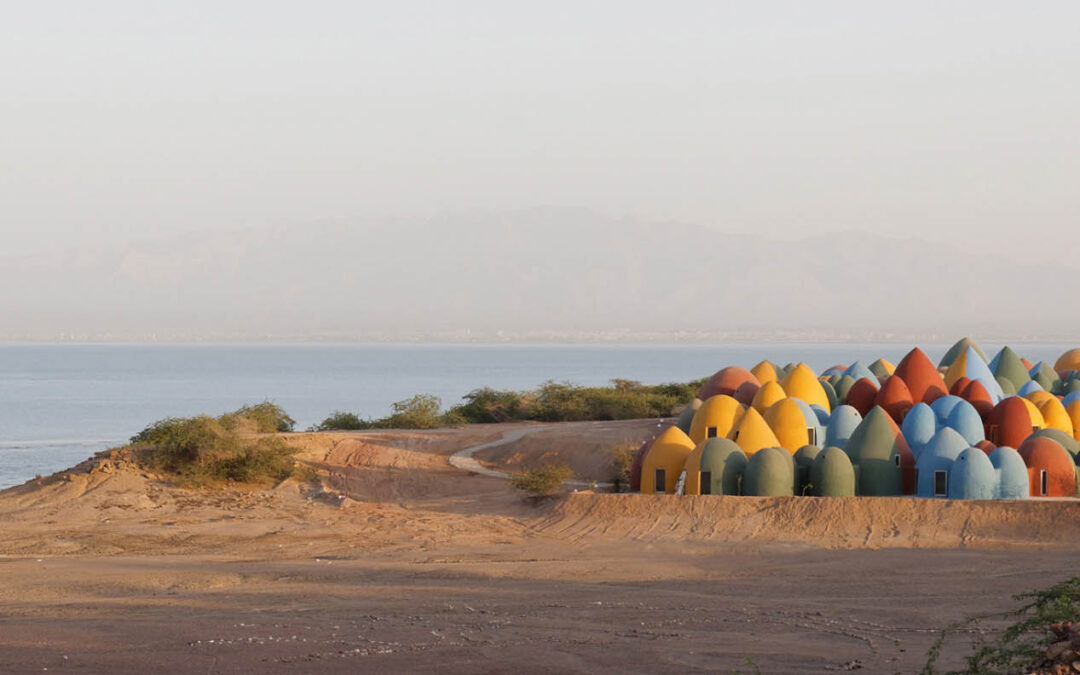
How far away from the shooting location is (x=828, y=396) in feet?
111

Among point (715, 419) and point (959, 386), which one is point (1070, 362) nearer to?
point (959, 386)

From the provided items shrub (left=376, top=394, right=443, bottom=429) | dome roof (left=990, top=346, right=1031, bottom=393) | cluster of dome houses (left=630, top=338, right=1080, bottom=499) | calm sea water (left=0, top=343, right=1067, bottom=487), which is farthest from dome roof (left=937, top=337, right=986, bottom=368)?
calm sea water (left=0, top=343, right=1067, bottom=487)

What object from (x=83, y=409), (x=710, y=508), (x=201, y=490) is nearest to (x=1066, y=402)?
(x=710, y=508)

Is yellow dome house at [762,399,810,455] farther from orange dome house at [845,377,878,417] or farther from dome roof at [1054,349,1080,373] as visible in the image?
dome roof at [1054,349,1080,373]

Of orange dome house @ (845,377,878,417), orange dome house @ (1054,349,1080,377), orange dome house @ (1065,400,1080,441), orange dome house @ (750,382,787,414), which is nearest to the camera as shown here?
orange dome house @ (750,382,787,414)

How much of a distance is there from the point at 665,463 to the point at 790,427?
117 inches

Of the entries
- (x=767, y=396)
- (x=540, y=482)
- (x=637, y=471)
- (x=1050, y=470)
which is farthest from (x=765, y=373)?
(x=1050, y=470)

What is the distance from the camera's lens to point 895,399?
31.0m

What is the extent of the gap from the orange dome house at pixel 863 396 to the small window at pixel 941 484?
20.3 feet

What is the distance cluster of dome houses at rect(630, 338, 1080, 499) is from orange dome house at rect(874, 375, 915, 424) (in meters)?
0.02

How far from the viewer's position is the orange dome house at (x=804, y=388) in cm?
3161

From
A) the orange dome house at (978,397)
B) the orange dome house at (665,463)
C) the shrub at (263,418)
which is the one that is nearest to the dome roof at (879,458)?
the orange dome house at (665,463)

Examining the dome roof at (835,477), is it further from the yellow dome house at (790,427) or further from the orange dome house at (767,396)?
the orange dome house at (767,396)

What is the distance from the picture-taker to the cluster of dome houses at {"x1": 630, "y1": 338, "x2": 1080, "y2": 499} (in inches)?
1029
